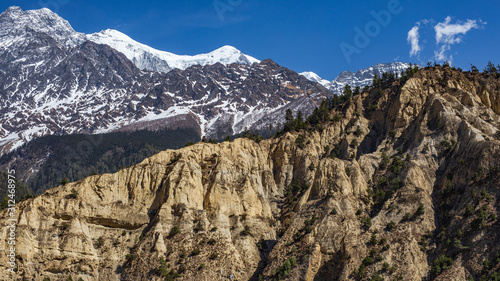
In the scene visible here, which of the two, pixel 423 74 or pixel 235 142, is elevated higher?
pixel 423 74

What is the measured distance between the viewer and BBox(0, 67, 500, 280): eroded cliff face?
7781 centimetres

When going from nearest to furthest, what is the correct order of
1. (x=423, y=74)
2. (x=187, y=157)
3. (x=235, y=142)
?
(x=187, y=157), (x=235, y=142), (x=423, y=74)

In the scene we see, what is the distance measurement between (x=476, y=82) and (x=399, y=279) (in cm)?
6360

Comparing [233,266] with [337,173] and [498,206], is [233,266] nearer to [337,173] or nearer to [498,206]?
[337,173]

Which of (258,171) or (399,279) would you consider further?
(258,171)

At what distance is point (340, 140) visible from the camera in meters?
114

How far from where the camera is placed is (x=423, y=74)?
116750mm

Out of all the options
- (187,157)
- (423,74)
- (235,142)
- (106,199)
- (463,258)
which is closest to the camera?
(463,258)

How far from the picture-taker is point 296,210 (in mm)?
95125

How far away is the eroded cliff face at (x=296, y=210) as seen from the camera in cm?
7781

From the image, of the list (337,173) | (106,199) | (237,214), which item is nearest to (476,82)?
(337,173)

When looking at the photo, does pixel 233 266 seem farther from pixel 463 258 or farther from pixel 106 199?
pixel 463 258

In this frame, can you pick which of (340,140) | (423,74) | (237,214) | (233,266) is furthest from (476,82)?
(233,266)

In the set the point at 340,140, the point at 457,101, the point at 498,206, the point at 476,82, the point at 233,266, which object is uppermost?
the point at 476,82
